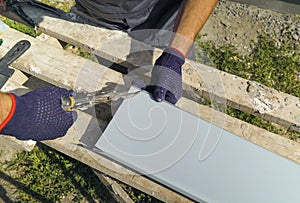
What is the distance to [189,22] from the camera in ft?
7.02

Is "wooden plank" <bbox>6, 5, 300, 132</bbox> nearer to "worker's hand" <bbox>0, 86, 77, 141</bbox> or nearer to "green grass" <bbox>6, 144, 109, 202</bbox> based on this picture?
"worker's hand" <bbox>0, 86, 77, 141</bbox>

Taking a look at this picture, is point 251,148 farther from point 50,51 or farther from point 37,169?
point 37,169

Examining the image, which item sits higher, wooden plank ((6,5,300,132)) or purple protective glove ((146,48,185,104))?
purple protective glove ((146,48,185,104))

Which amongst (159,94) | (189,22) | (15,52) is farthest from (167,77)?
(15,52)

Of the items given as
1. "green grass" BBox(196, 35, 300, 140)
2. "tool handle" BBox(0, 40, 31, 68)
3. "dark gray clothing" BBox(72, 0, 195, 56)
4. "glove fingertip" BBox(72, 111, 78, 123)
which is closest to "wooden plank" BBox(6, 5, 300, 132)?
"dark gray clothing" BBox(72, 0, 195, 56)

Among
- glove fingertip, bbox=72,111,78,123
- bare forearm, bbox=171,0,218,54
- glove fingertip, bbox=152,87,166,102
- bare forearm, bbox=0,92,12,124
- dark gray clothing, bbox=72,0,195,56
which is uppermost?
bare forearm, bbox=171,0,218,54

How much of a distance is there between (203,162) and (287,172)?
37 centimetres

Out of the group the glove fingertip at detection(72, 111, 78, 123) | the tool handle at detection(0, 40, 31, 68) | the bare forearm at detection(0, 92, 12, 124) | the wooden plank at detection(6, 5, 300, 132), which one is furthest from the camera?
the tool handle at detection(0, 40, 31, 68)

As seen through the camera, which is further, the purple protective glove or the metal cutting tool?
the purple protective glove

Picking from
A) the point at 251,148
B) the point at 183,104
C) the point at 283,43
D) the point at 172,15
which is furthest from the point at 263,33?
the point at 251,148

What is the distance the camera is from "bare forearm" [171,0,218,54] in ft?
6.97

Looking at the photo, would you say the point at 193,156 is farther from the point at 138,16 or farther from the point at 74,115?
the point at 138,16

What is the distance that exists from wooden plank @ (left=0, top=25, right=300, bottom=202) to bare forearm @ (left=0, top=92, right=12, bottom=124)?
1.57ft

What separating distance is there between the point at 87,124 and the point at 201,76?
70 centimetres
